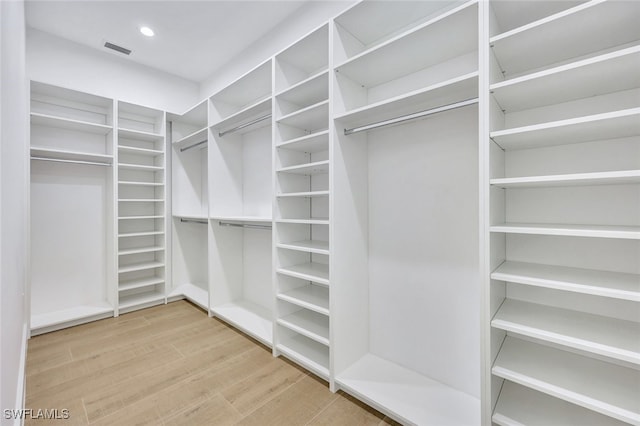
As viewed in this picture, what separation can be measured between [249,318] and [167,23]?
3.13 meters

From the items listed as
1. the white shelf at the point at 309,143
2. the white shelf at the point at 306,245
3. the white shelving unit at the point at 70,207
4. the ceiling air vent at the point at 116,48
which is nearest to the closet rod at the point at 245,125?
the white shelf at the point at 309,143

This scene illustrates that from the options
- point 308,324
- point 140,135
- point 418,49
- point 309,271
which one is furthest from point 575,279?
point 140,135

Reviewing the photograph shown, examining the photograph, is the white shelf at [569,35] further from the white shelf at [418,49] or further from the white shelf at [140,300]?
the white shelf at [140,300]

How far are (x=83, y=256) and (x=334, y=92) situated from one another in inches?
137

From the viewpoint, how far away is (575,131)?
1.17 meters

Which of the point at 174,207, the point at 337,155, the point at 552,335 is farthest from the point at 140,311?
the point at 552,335

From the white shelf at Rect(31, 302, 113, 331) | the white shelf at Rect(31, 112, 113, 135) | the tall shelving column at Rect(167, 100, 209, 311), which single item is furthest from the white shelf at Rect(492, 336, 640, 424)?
the white shelf at Rect(31, 112, 113, 135)

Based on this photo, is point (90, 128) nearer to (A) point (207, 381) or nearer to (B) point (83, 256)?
(B) point (83, 256)

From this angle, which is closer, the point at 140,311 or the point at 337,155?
the point at 337,155

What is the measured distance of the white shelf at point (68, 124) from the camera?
9.23 feet

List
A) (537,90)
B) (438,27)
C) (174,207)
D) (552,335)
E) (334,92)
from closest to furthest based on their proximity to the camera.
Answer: (552,335)
(537,90)
(438,27)
(334,92)
(174,207)

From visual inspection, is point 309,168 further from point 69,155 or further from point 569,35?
point 69,155

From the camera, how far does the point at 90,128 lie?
10.5ft

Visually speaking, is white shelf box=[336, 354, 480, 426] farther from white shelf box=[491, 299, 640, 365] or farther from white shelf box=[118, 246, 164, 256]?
white shelf box=[118, 246, 164, 256]
